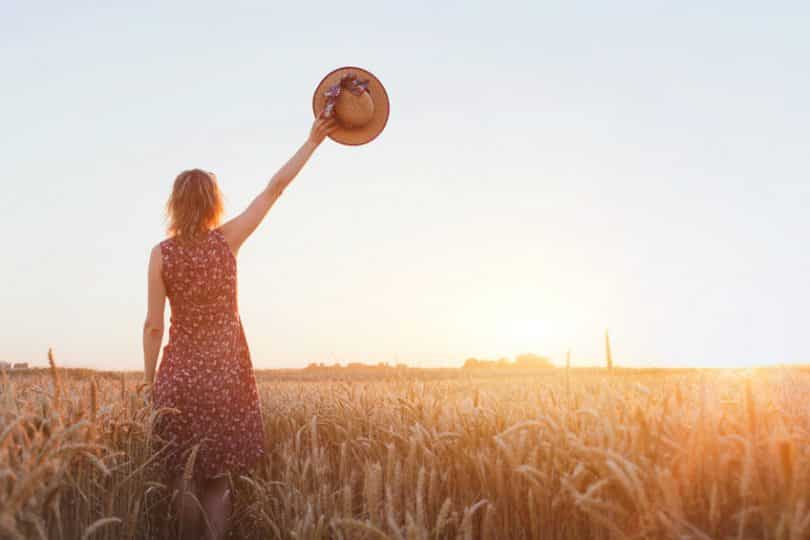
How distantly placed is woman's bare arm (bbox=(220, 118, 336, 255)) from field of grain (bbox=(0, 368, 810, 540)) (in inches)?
45.6

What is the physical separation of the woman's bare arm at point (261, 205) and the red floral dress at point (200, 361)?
0.29 ft

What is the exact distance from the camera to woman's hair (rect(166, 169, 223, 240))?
4188 mm

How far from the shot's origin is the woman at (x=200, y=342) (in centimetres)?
416

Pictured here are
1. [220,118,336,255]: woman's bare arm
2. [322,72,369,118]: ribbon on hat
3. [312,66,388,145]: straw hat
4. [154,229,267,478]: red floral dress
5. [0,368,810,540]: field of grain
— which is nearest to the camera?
[0,368,810,540]: field of grain

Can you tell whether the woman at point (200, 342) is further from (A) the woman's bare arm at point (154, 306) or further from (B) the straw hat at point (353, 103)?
(B) the straw hat at point (353, 103)

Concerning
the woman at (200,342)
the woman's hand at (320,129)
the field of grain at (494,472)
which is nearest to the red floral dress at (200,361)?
the woman at (200,342)

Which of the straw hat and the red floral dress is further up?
the straw hat

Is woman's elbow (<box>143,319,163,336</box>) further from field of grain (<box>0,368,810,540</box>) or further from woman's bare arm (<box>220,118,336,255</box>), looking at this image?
woman's bare arm (<box>220,118,336,255</box>)

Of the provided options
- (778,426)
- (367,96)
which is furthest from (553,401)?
(367,96)

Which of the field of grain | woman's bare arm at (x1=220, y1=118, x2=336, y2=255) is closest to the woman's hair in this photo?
woman's bare arm at (x1=220, y1=118, x2=336, y2=255)

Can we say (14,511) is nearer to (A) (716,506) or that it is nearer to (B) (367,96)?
(A) (716,506)

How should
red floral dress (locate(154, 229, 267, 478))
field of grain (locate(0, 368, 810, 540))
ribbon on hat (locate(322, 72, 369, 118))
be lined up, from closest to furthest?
field of grain (locate(0, 368, 810, 540)) → red floral dress (locate(154, 229, 267, 478)) → ribbon on hat (locate(322, 72, 369, 118))

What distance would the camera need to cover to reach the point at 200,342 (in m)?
4.20

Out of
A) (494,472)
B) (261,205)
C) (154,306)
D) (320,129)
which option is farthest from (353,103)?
(494,472)
